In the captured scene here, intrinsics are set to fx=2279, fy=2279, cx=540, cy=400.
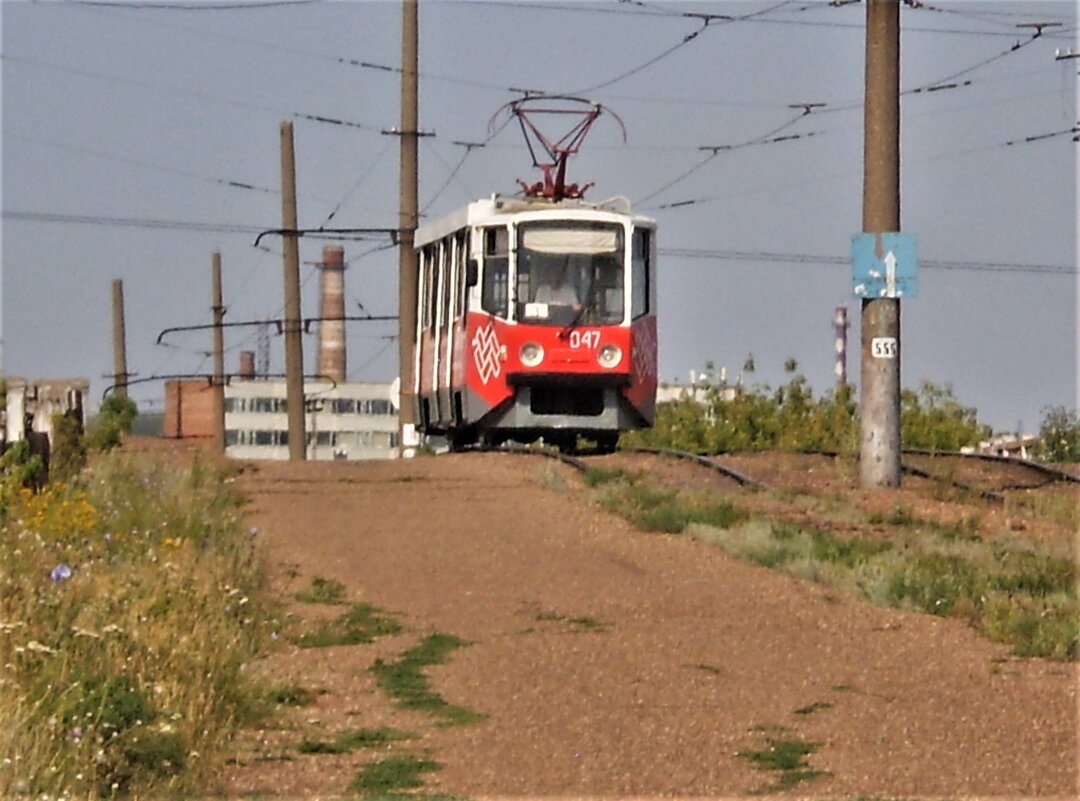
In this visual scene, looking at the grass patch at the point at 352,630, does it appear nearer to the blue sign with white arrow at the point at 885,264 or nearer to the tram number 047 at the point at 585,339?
the blue sign with white arrow at the point at 885,264

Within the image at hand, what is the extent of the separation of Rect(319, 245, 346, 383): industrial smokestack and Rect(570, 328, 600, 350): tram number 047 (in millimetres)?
66580

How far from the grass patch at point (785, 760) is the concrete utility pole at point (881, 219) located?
42.9ft

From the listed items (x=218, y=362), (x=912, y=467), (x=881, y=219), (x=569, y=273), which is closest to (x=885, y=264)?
(x=881, y=219)

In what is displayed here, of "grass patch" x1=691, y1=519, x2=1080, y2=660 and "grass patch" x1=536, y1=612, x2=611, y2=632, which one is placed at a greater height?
"grass patch" x1=691, y1=519, x2=1080, y2=660

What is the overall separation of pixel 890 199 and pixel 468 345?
637 centimetres

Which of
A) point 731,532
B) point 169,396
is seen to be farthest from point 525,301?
point 169,396

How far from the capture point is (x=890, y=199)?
22.0m

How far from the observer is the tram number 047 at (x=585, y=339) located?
26.5 m

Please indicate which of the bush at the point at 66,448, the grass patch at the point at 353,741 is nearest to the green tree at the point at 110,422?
the bush at the point at 66,448

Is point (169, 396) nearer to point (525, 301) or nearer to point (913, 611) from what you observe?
point (525, 301)

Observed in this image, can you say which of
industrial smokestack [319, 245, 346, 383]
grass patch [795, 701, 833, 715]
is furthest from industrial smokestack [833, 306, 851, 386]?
grass patch [795, 701, 833, 715]

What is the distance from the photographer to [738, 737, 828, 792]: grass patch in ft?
27.8

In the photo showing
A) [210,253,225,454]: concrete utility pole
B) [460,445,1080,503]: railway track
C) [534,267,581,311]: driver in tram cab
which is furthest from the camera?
[210,253,225,454]: concrete utility pole

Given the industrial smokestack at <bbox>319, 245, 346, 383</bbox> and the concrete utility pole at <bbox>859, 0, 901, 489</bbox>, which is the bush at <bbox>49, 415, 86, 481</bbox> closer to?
the concrete utility pole at <bbox>859, 0, 901, 489</bbox>
